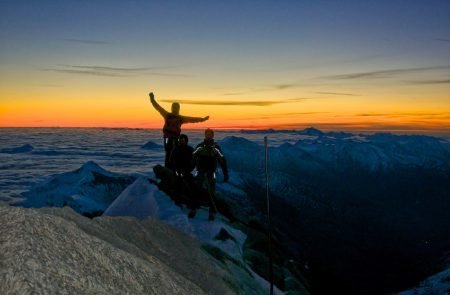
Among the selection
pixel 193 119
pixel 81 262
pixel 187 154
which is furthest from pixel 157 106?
pixel 81 262

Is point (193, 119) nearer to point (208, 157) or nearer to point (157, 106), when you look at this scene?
point (157, 106)

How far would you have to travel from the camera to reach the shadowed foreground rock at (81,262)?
586 centimetres

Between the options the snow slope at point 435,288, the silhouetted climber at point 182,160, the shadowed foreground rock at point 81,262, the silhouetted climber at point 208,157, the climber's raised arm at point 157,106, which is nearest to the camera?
the shadowed foreground rock at point 81,262

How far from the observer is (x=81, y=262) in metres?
6.92

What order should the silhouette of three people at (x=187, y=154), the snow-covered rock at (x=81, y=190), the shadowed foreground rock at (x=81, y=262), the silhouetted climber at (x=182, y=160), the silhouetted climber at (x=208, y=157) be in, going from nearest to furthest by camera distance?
the shadowed foreground rock at (x=81, y=262), the silhouetted climber at (x=208, y=157), the silhouette of three people at (x=187, y=154), the silhouetted climber at (x=182, y=160), the snow-covered rock at (x=81, y=190)

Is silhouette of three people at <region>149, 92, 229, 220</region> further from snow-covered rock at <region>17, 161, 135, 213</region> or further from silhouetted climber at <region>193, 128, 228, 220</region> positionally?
snow-covered rock at <region>17, 161, 135, 213</region>

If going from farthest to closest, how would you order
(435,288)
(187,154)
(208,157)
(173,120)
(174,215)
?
(435,288) < (174,215) < (173,120) < (187,154) < (208,157)

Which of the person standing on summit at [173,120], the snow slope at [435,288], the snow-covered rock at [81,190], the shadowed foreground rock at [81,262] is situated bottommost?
the snow slope at [435,288]

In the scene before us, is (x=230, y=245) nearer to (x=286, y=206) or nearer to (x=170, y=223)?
(x=170, y=223)

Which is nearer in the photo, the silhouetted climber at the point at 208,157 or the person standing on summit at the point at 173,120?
the silhouetted climber at the point at 208,157

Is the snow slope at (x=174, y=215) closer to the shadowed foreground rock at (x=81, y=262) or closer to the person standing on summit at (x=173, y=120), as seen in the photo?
the person standing on summit at (x=173, y=120)

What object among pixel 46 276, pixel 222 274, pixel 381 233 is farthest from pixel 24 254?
pixel 381 233

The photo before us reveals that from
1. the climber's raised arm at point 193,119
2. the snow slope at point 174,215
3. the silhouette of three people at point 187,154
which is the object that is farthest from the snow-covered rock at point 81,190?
the climber's raised arm at point 193,119

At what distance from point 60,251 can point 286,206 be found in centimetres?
17332
